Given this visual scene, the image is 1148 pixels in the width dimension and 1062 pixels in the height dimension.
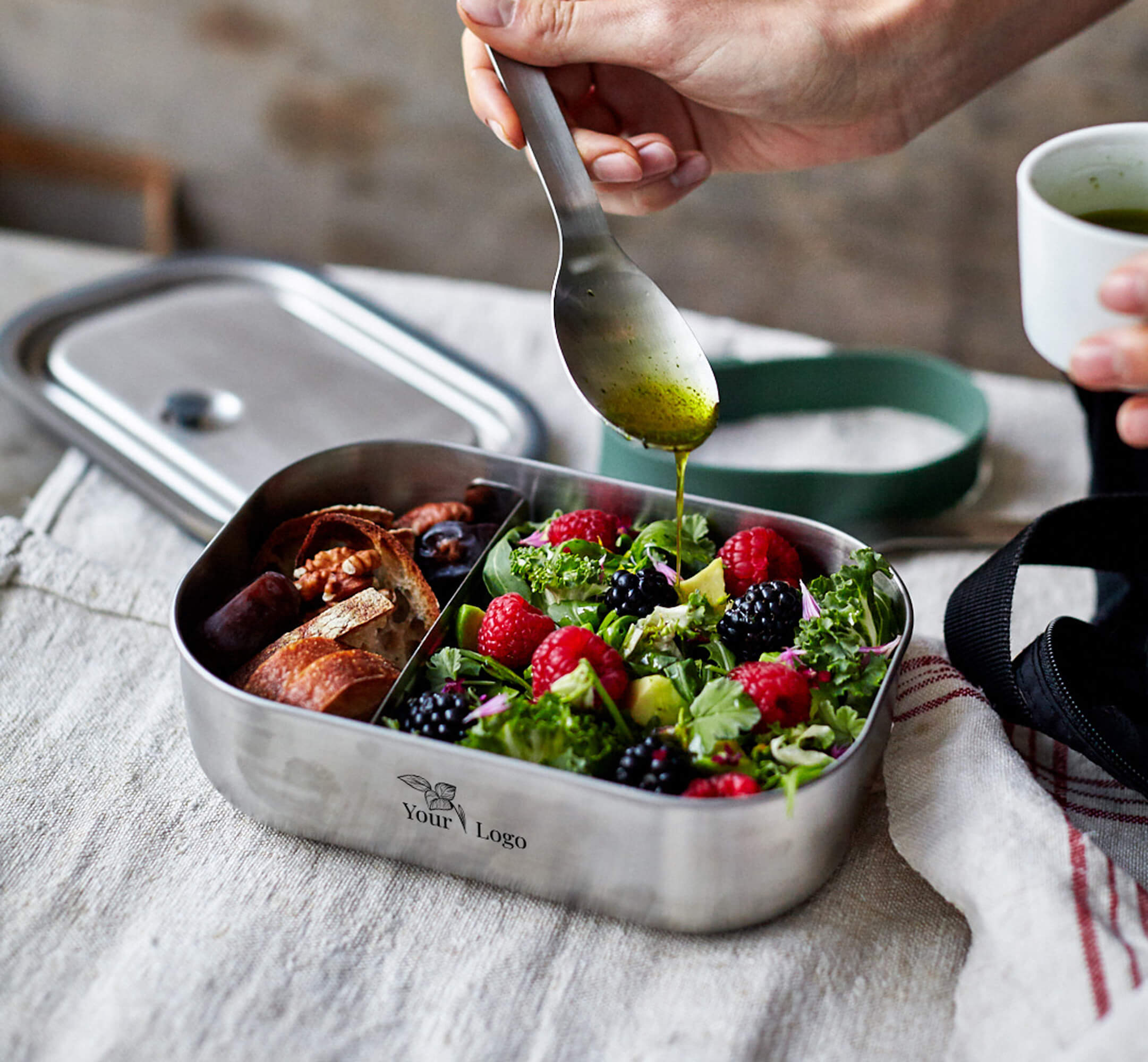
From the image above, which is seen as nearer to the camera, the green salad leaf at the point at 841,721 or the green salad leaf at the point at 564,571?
the green salad leaf at the point at 841,721

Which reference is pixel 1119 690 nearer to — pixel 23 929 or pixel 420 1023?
pixel 420 1023

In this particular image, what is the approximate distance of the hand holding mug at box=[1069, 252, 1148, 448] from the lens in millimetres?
770

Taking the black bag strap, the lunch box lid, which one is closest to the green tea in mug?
the black bag strap

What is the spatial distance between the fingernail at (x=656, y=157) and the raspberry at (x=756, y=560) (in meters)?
0.47

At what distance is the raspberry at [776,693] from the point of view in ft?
2.90

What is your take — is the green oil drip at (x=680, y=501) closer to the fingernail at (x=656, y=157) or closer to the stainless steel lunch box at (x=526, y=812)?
the stainless steel lunch box at (x=526, y=812)

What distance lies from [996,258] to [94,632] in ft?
6.90

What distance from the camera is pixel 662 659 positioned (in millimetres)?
944

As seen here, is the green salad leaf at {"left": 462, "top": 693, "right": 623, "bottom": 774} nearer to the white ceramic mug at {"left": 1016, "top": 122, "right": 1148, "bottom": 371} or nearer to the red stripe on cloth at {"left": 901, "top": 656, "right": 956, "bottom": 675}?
the red stripe on cloth at {"left": 901, "top": 656, "right": 956, "bottom": 675}

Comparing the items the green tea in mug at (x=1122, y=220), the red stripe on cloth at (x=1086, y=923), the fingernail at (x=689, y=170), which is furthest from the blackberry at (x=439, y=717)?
the fingernail at (x=689, y=170)

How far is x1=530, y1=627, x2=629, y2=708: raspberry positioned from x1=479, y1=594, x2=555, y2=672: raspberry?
50 mm

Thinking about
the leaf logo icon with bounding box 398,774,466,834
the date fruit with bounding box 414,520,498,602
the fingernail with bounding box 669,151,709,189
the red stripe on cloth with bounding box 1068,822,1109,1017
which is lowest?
the red stripe on cloth with bounding box 1068,822,1109,1017

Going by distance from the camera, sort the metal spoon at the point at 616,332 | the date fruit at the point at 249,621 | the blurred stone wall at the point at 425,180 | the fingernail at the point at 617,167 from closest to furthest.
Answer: the date fruit at the point at 249,621 → the metal spoon at the point at 616,332 → the fingernail at the point at 617,167 → the blurred stone wall at the point at 425,180

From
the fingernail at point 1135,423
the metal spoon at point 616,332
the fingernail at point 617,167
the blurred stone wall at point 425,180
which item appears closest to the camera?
the fingernail at point 1135,423
